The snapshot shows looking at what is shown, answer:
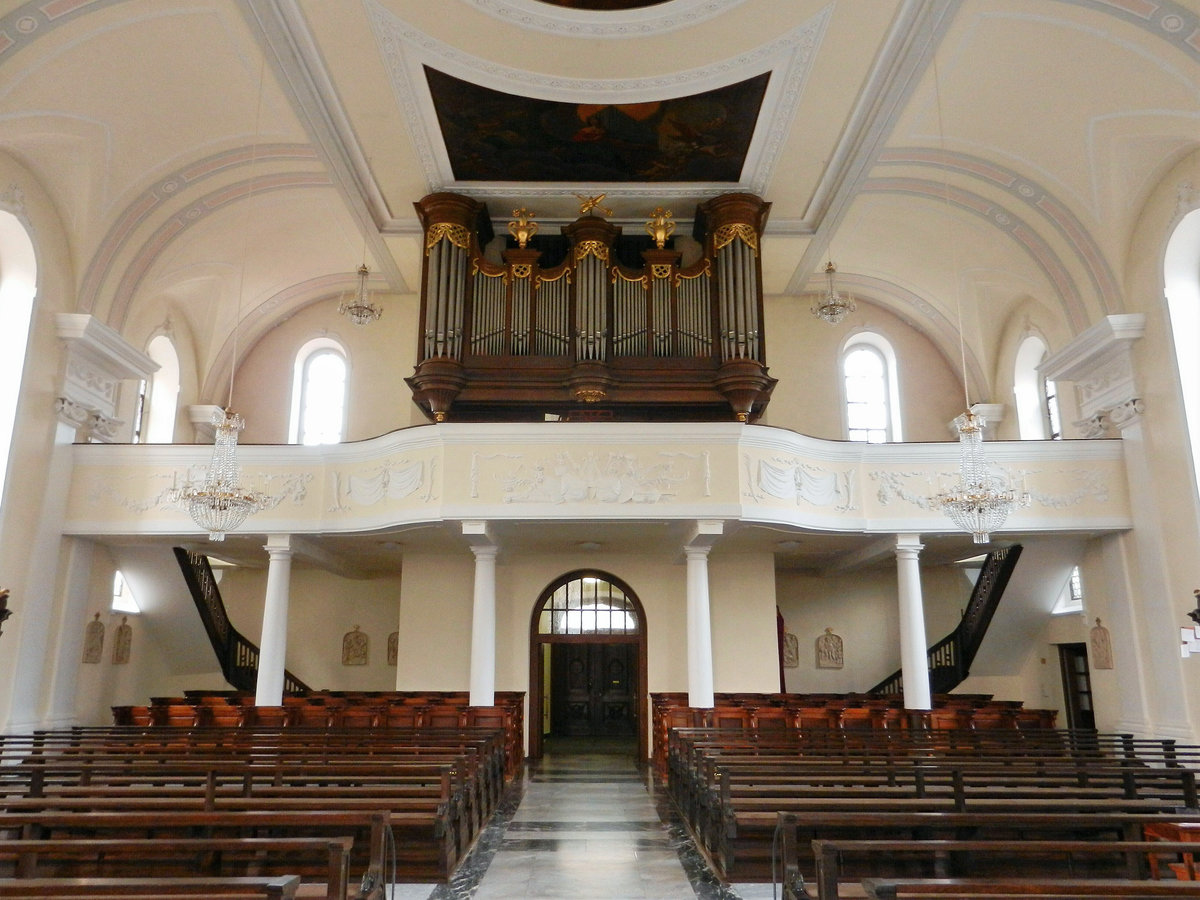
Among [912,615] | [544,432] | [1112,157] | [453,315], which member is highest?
[1112,157]

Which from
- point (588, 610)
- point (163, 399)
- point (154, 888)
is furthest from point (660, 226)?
point (154, 888)

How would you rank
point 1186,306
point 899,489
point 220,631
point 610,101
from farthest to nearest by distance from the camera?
point 220,631, point 899,489, point 610,101, point 1186,306

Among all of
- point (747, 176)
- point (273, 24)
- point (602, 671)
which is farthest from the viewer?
point (602, 671)

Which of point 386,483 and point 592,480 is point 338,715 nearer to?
point 386,483

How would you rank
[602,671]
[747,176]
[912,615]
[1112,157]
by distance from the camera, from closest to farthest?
[1112,157]
[912,615]
[747,176]
[602,671]

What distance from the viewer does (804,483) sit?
1330cm

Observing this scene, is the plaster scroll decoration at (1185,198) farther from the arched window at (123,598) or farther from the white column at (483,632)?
the arched window at (123,598)

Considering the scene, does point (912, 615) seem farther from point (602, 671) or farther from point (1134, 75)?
point (602, 671)

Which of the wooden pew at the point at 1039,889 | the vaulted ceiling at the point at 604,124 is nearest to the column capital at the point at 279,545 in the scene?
the vaulted ceiling at the point at 604,124

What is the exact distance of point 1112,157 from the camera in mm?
12617

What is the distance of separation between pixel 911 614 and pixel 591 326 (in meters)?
6.52

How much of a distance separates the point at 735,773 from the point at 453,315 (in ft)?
29.7

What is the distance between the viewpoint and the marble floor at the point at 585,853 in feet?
22.7

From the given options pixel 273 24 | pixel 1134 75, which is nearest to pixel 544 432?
pixel 273 24
